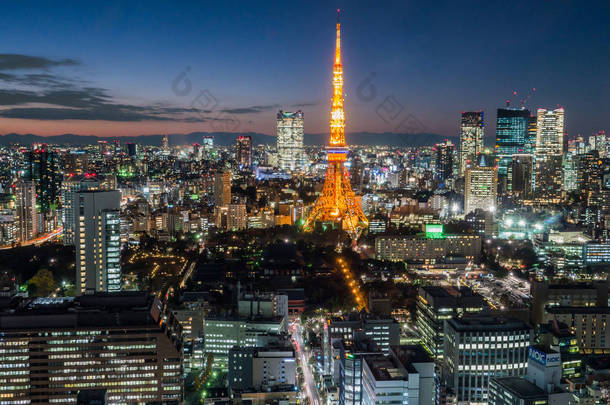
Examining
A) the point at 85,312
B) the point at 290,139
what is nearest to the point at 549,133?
the point at 290,139

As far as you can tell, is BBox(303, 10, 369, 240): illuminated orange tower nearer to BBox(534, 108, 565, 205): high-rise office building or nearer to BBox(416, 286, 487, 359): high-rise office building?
BBox(416, 286, 487, 359): high-rise office building

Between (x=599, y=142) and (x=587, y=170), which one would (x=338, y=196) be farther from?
(x=599, y=142)

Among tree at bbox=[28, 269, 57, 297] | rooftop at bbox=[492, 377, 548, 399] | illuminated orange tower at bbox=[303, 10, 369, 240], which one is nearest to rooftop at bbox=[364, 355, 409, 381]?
rooftop at bbox=[492, 377, 548, 399]

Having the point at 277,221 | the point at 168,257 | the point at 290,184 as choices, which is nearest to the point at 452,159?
the point at 290,184

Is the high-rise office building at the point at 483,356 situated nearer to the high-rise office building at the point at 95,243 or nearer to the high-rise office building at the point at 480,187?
the high-rise office building at the point at 95,243

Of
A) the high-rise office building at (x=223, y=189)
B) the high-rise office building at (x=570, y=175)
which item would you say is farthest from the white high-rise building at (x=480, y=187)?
the high-rise office building at (x=223, y=189)
